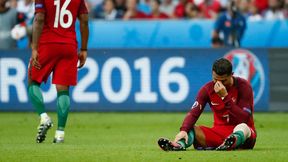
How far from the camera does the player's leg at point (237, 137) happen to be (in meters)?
11.7

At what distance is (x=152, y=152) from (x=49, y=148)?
1.44 metres

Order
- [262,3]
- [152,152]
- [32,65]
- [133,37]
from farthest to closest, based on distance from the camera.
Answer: [262,3] < [133,37] < [32,65] < [152,152]

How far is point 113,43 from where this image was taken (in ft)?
79.7

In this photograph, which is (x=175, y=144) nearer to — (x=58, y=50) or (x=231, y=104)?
(x=231, y=104)

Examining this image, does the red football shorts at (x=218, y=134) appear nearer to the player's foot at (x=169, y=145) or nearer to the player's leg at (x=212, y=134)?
the player's leg at (x=212, y=134)

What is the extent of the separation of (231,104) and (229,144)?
1.77 feet

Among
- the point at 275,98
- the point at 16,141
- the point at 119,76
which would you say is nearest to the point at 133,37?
the point at 119,76

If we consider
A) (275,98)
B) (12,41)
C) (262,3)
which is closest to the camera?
(275,98)

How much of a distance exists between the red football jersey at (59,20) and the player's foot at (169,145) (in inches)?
106

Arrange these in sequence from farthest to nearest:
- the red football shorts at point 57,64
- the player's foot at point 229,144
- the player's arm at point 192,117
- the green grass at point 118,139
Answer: the red football shorts at point 57,64, the player's arm at point 192,117, the player's foot at point 229,144, the green grass at point 118,139

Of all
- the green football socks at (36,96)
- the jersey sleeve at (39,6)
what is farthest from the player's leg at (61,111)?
the jersey sleeve at (39,6)

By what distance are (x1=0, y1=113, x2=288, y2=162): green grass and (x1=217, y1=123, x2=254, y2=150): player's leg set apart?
0.12 metres

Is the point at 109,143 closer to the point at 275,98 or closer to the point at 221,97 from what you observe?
the point at 221,97

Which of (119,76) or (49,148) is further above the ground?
(49,148)
